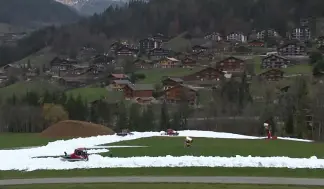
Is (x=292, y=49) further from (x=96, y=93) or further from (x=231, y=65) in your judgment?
(x=96, y=93)

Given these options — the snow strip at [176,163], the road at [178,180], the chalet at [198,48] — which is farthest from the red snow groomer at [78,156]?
the chalet at [198,48]

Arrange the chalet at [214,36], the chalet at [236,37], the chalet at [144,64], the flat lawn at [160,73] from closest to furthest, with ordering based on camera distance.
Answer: the flat lawn at [160,73] < the chalet at [144,64] < the chalet at [236,37] < the chalet at [214,36]

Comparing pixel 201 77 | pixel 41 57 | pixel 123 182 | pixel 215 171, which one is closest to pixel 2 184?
pixel 123 182

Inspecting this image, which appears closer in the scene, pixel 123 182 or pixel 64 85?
pixel 123 182

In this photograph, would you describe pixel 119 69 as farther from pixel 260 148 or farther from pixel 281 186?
pixel 281 186

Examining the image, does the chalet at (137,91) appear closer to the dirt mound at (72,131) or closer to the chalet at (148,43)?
the dirt mound at (72,131)

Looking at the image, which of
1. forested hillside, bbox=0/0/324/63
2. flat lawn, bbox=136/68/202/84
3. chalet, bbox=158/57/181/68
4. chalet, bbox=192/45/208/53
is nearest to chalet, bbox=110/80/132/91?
flat lawn, bbox=136/68/202/84

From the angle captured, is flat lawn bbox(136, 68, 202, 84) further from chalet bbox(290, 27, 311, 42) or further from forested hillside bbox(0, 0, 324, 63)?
forested hillside bbox(0, 0, 324, 63)
